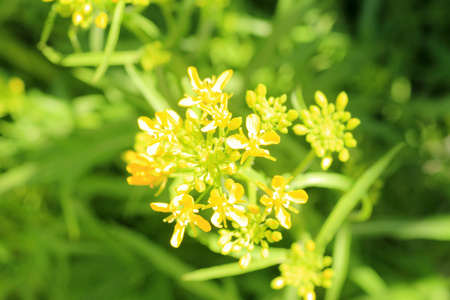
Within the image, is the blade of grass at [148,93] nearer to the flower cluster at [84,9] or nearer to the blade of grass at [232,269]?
the flower cluster at [84,9]

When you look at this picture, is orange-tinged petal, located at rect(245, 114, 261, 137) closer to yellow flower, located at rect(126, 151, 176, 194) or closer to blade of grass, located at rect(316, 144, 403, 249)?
yellow flower, located at rect(126, 151, 176, 194)

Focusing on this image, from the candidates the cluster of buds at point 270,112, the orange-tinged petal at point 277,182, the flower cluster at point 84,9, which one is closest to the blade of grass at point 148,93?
the flower cluster at point 84,9

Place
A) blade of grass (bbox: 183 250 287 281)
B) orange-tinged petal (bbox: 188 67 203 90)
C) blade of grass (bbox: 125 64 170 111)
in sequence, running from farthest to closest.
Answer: blade of grass (bbox: 125 64 170 111)
blade of grass (bbox: 183 250 287 281)
orange-tinged petal (bbox: 188 67 203 90)

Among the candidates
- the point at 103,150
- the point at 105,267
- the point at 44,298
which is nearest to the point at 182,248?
the point at 105,267

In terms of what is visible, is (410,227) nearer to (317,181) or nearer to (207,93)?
(317,181)

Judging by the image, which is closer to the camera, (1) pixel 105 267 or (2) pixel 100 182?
(2) pixel 100 182

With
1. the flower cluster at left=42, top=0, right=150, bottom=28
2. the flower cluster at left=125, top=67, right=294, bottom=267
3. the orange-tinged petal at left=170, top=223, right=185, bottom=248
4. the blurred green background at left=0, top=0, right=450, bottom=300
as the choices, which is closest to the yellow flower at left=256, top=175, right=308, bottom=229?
the flower cluster at left=125, top=67, right=294, bottom=267

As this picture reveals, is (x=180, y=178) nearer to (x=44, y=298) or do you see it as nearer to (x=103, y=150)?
(x=103, y=150)
